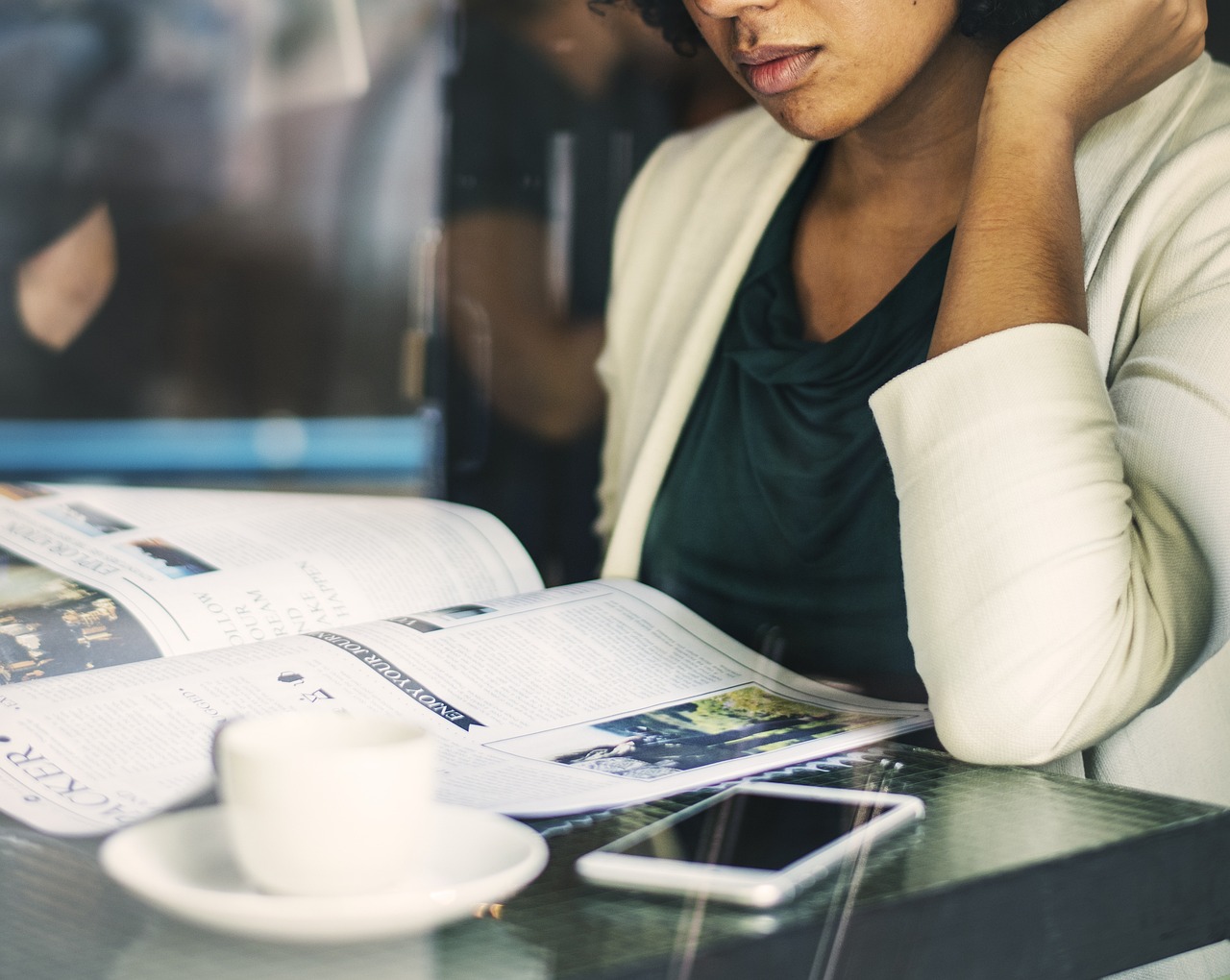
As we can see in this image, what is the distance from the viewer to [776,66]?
2.36 ft

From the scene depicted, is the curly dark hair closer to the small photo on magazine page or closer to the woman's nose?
the woman's nose

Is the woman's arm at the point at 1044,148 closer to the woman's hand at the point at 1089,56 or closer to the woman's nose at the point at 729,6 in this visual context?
the woman's hand at the point at 1089,56

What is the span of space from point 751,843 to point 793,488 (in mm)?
435

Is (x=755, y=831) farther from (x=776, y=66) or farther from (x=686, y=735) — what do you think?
(x=776, y=66)

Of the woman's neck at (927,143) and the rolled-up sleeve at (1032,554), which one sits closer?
the rolled-up sleeve at (1032,554)

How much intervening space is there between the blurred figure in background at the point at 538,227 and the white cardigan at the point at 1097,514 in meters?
0.82

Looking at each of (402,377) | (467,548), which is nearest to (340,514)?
(467,548)

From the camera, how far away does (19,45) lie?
2965 mm

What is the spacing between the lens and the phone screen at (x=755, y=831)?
1.13 feet

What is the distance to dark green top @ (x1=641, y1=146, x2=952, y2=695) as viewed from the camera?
27.8 inches

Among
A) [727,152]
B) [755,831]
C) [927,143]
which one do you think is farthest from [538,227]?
[755,831]

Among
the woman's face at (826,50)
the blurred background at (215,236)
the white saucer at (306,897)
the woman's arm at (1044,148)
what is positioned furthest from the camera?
the blurred background at (215,236)

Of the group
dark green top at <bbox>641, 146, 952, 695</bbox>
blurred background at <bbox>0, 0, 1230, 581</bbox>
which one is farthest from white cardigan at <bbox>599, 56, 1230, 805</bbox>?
blurred background at <bbox>0, 0, 1230, 581</bbox>

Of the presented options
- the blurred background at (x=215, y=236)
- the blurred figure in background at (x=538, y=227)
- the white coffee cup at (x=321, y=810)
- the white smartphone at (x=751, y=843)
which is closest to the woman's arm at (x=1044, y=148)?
the white smartphone at (x=751, y=843)
